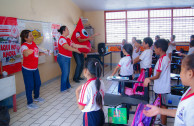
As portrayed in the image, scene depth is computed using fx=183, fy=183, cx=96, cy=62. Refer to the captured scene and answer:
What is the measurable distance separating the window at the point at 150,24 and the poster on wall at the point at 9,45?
5.26 meters

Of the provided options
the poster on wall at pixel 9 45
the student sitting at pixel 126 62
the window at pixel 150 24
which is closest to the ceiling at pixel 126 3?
the window at pixel 150 24

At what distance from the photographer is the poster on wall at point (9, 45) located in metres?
3.57

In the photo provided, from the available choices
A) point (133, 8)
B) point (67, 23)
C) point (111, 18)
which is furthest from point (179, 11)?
point (67, 23)

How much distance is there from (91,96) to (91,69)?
248 millimetres

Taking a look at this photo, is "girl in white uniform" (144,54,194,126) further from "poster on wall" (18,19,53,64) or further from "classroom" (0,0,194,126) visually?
"poster on wall" (18,19,53,64)

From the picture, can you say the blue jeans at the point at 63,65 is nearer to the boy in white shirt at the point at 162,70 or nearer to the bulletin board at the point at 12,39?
the bulletin board at the point at 12,39

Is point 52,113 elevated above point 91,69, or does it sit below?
below

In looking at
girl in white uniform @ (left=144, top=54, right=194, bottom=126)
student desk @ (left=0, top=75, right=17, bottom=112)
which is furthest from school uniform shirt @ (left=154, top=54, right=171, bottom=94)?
student desk @ (left=0, top=75, right=17, bottom=112)

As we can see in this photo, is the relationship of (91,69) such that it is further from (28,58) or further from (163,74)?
(28,58)

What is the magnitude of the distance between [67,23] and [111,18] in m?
2.74

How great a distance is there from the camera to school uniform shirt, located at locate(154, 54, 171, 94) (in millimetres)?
2443

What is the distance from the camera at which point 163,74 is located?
2.49 m

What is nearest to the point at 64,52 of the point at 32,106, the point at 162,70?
the point at 32,106

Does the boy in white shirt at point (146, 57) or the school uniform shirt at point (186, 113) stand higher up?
the boy in white shirt at point (146, 57)
